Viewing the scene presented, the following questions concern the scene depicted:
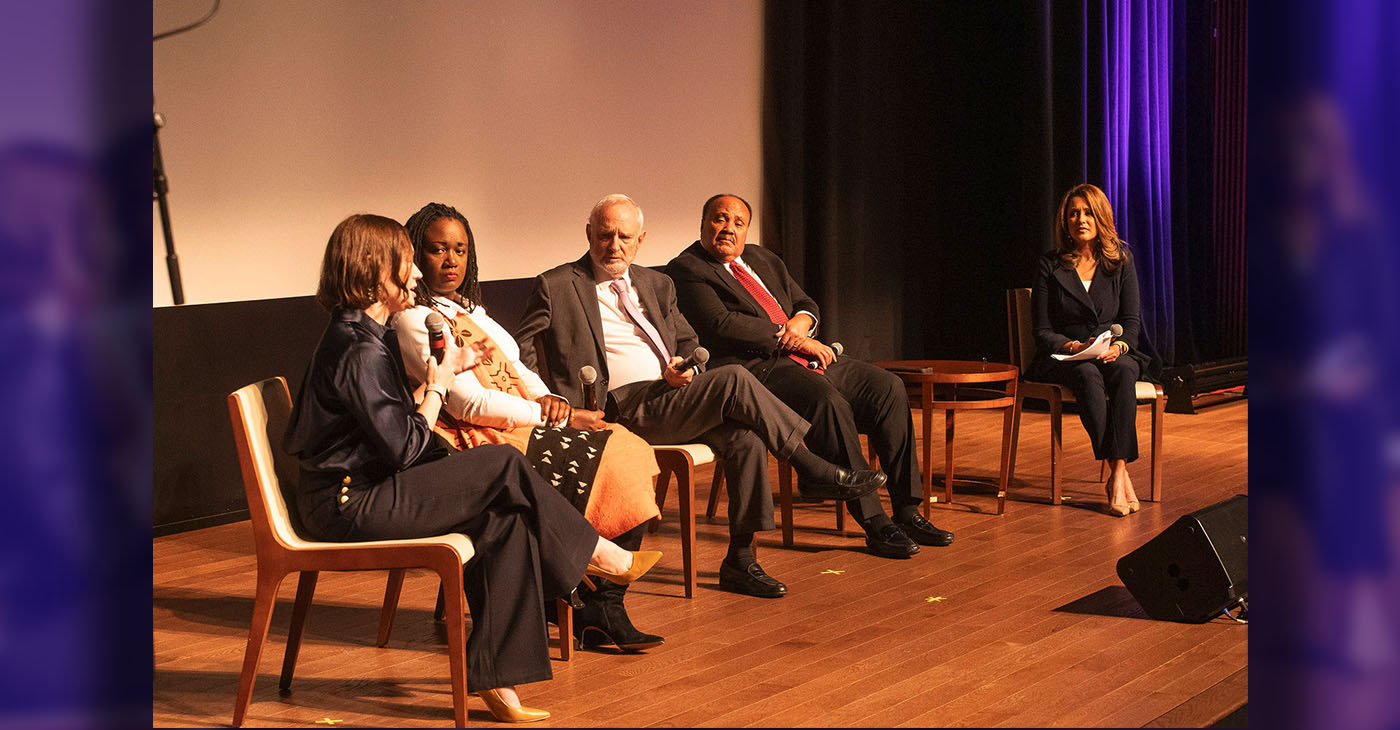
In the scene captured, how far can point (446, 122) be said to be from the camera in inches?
Result: 234

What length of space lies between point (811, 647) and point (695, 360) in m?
1.10

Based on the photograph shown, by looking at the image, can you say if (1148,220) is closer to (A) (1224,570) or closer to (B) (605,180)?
(B) (605,180)

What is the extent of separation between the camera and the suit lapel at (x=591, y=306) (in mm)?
4348

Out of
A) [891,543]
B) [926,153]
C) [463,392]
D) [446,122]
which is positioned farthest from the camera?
[926,153]

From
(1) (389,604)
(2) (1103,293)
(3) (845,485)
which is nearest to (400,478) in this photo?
(1) (389,604)

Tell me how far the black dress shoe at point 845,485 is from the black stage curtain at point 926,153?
3159 millimetres

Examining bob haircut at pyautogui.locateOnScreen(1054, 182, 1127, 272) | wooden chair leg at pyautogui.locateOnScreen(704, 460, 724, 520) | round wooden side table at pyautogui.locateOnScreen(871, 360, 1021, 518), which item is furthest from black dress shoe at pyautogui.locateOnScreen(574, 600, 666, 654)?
bob haircut at pyautogui.locateOnScreen(1054, 182, 1127, 272)

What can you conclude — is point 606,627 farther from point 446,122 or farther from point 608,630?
point 446,122

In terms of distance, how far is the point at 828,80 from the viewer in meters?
7.57

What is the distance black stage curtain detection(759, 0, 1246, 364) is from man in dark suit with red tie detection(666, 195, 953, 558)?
2677 mm

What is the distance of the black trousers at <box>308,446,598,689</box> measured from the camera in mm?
3029

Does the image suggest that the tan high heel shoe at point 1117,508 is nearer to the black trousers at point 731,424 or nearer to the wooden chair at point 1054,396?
the wooden chair at point 1054,396

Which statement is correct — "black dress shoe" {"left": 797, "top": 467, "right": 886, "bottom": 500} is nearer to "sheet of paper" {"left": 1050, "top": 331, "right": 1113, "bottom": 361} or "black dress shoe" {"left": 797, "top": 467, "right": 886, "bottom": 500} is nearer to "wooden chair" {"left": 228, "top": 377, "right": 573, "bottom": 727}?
"sheet of paper" {"left": 1050, "top": 331, "right": 1113, "bottom": 361}

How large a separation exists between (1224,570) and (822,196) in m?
4.26
